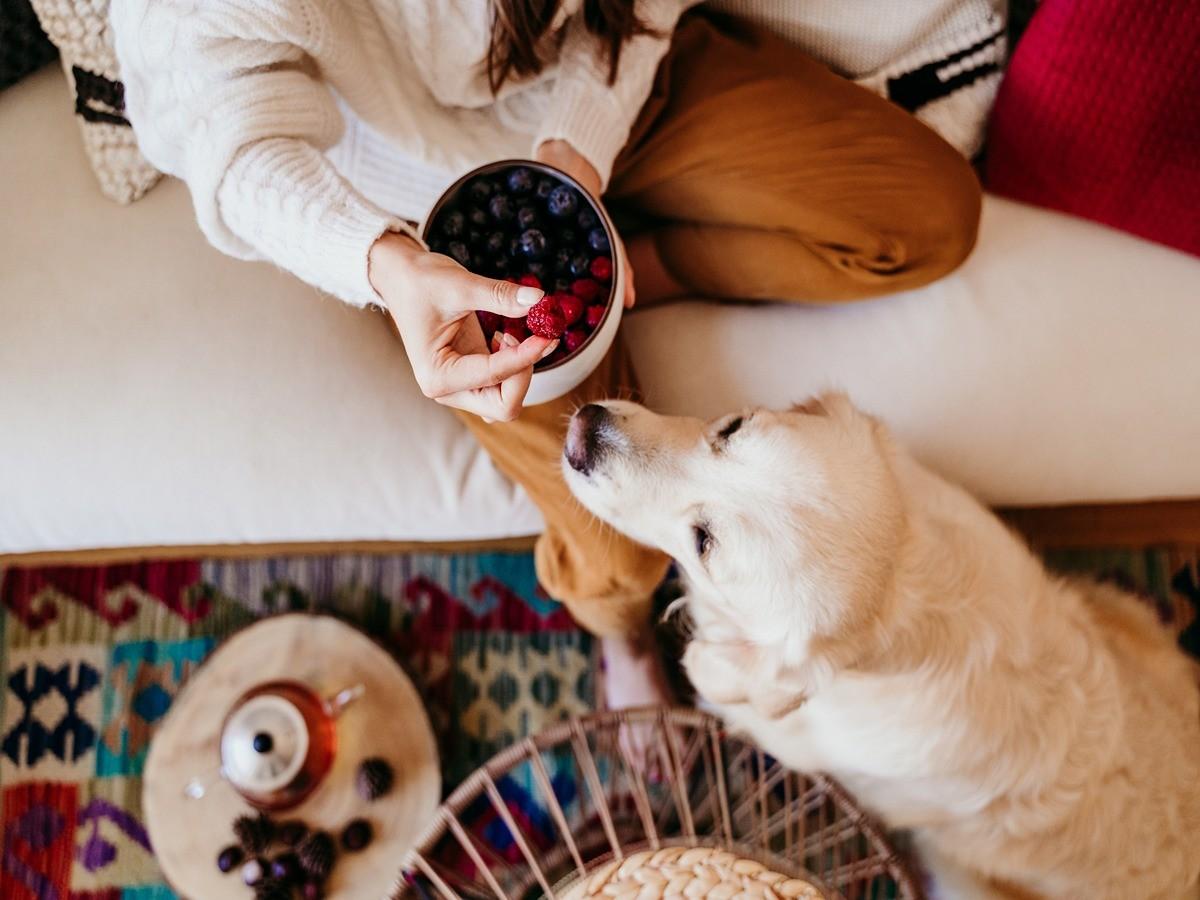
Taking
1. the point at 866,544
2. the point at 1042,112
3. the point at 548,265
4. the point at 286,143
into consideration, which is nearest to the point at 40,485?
the point at 286,143

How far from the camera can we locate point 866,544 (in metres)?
0.95

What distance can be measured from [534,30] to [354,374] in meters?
0.54

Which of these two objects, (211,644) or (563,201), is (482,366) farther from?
(211,644)

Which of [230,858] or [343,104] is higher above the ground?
[343,104]

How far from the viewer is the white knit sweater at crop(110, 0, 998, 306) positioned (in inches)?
36.2

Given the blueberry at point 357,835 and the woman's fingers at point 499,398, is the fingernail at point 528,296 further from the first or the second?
the blueberry at point 357,835

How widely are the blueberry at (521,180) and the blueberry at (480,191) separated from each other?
0.03 m

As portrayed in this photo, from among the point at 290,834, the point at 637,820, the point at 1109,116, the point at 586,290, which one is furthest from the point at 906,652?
the point at 290,834

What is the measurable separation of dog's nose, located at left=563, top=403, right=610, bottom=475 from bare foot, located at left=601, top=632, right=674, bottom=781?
607mm

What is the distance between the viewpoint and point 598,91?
1.09m

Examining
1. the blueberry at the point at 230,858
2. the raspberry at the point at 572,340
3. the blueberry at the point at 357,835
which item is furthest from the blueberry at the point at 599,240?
the blueberry at the point at 230,858

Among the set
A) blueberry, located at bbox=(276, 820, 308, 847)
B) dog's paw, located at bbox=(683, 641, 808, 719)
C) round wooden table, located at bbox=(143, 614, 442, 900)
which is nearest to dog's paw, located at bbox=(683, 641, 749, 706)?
dog's paw, located at bbox=(683, 641, 808, 719)

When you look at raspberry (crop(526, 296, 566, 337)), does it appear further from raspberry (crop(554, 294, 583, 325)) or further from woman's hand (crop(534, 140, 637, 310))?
woman's hand (crop(534, 140, 637, 310))

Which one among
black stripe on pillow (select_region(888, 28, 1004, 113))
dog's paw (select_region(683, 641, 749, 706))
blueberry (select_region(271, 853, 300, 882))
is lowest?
blueberry (select_region(271, 853, 300, 882))
